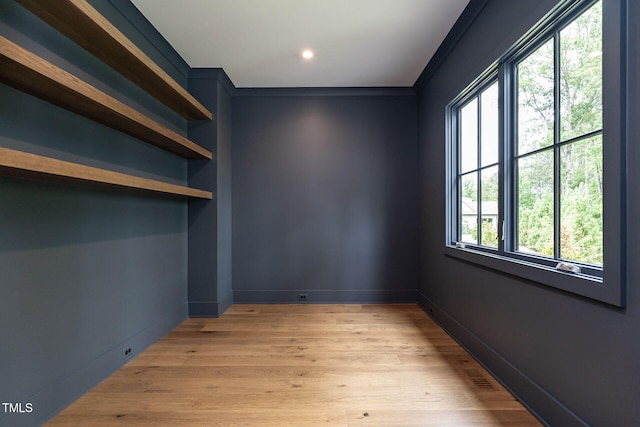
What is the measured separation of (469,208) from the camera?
2461 mm

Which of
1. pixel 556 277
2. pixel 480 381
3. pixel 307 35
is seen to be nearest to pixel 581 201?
pixel 556 277

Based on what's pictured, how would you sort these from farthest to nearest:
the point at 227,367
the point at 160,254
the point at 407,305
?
the point at 407,305
the point at 160,254
the point at 227,367

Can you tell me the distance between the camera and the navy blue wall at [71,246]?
52.0 inches

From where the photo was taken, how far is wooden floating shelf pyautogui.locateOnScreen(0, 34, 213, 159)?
1089 mm

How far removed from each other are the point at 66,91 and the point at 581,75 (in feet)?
7.97

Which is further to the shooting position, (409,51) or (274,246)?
(274,246)

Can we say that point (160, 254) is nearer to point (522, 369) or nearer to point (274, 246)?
point (274, 246)

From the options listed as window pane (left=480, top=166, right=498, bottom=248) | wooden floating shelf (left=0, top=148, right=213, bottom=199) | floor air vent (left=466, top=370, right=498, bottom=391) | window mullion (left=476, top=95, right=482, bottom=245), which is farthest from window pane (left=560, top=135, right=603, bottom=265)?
wooden floating shelf (left=0, top=148, right=213, bottom=199)

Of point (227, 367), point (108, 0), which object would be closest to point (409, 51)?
point (108, 0)

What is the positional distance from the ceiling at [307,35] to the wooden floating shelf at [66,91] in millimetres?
954

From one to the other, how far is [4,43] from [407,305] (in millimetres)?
3606

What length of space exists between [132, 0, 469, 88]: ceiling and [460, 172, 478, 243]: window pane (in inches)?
49.8

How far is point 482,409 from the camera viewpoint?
1572 millimetres

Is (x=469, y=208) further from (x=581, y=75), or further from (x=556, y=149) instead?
(x=581, y=75)
